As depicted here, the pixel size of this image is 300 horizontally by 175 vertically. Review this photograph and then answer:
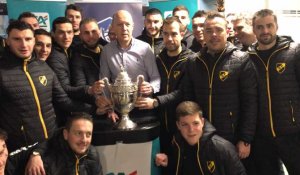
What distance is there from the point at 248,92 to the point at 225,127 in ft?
0.93

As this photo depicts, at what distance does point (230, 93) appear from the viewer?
245 cm

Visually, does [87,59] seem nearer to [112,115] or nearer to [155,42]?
Answer: [112,115]

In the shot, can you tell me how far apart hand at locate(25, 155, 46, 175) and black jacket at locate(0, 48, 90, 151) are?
22cm

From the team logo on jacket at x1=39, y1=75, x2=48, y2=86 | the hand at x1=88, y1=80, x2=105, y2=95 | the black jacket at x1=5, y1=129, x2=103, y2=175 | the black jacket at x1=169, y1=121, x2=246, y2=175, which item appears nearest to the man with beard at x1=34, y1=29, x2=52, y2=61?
the team logo on jacket at x1=39, y1=75, x2=48, y2=86

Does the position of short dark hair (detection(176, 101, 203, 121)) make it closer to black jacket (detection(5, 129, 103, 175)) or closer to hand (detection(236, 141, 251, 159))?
hand (detection(236, 141, 251, 159))

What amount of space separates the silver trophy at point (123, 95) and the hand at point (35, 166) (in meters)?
0.57

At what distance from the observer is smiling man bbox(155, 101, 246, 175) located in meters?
2.32

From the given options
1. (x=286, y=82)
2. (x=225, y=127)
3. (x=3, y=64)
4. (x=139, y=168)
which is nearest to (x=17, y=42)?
(x=3, y=64)

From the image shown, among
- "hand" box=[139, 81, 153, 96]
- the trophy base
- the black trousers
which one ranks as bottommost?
the black trousers

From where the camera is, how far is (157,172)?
266cm

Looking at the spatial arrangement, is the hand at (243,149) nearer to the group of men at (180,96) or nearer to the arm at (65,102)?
the group of men at (180,96)

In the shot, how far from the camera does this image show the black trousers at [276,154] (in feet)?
8.32

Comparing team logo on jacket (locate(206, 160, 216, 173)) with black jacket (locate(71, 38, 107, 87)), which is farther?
black jacket (locate(71, 38, 107, 87))

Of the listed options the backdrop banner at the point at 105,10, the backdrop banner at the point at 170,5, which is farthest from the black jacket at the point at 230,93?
the backdrop banner at the point at 170,5
